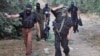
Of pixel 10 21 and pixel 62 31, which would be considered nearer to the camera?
pixel 62 31

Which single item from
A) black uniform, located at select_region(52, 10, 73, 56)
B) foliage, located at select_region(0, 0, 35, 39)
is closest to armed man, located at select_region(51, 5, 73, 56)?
black uniform, located at select_region(52, 10, 73, 56)

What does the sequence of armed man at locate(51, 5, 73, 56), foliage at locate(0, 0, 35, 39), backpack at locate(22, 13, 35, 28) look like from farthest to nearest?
1. foliage at locate(0, 0, 35, 39)
2. backpack at locate(22, 13, 35, 28)
3. armed man at locate(51, 5, 73, 56)

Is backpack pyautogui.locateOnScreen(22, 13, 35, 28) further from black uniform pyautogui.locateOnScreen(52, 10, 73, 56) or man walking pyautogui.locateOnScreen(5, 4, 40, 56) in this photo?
black uniform pyautogui.locateOnScreen(52, 10, 73, 56)

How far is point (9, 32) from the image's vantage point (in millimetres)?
13922

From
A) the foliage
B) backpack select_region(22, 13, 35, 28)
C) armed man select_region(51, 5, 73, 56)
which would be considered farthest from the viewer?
the foliage

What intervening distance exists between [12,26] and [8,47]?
2.39m

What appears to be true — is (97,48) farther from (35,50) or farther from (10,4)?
(10,4)

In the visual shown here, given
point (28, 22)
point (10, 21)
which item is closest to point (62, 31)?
point (28, 22)

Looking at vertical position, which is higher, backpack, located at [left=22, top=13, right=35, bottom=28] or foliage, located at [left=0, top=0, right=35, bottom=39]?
backpack, located at [left=22, top=13, right=35, bottom=28]

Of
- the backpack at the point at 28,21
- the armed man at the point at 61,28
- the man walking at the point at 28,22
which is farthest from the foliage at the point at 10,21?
the armed man at the point at 61,28

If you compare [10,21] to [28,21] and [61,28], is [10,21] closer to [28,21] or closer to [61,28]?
[28,21]

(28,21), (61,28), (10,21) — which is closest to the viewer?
(61,28)

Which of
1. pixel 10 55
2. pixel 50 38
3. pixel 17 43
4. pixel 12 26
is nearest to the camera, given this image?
pixel 10 55

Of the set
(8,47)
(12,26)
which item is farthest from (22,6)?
(8,47)
